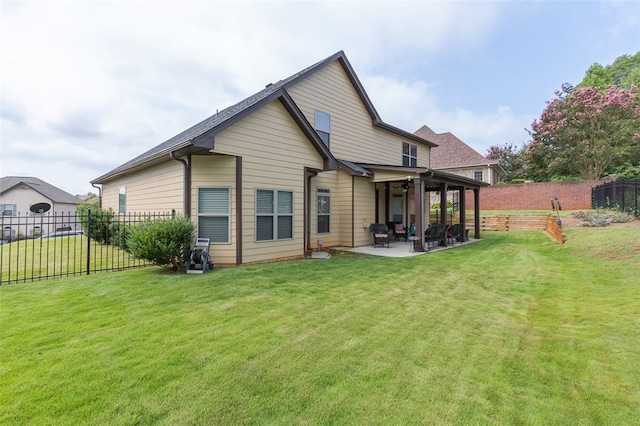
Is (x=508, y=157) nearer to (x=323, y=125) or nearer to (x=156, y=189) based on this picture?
(x=323, y=125)

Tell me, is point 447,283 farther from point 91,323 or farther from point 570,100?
point 570,100

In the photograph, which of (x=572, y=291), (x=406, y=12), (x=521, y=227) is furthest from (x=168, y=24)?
(x=521, y=227)

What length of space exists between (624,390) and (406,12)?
1363cm

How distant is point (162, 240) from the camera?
6.86 m

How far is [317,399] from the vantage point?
101 inches

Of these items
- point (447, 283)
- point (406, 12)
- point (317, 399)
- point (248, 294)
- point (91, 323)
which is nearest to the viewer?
point (317, 399)

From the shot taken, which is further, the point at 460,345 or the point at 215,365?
the point at 460,345

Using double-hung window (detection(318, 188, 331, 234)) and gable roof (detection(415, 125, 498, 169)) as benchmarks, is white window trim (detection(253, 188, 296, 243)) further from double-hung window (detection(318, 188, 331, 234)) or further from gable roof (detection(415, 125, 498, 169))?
gable roof (detection(415, 125, 498, 169))

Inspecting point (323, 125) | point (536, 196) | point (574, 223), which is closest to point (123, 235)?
point (323, 125)

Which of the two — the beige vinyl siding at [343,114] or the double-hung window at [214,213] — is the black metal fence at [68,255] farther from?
the beige vinyl siding at [343,114]

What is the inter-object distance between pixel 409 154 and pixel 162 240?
46.0 feet

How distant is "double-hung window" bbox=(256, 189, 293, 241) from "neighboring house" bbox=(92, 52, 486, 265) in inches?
1.1

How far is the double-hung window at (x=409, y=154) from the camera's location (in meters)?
16.9

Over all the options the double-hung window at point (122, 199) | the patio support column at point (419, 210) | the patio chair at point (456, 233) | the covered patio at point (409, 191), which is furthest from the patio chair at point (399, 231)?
the double-hung window at point (122, 199)
